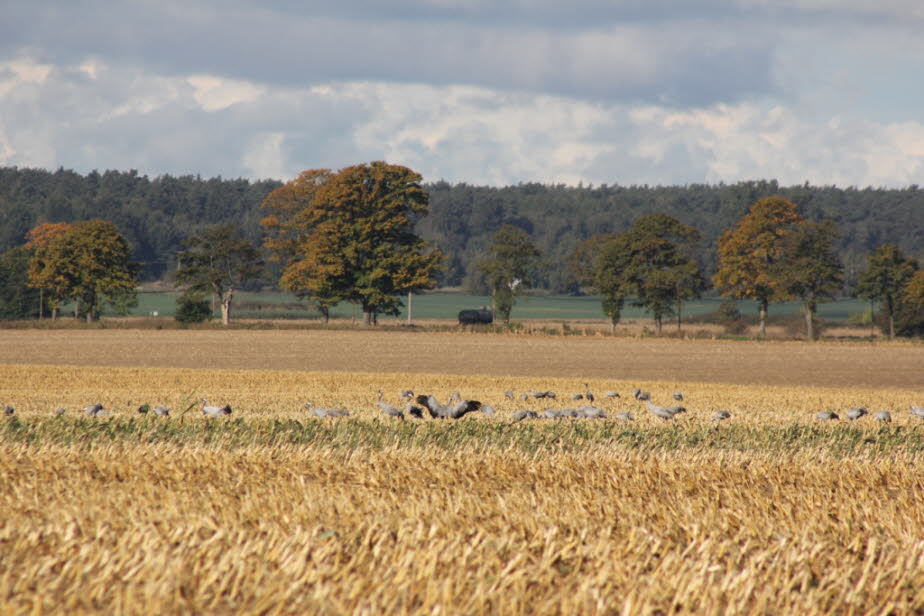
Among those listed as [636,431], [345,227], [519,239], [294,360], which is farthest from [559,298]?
[636,431]

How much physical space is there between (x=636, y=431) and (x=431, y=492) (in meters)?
5.86

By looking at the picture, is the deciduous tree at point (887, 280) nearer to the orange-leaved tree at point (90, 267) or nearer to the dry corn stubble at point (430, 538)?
the orange-leaved tree at point (90, 267)

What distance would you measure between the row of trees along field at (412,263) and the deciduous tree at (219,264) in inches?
4.5

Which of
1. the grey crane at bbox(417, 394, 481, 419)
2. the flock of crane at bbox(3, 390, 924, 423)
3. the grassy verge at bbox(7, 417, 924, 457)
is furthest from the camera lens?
the grey crane at bbox(417, 394, 481, 419)

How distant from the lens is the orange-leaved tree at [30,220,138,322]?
9194 cm

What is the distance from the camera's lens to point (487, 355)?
52.2 m

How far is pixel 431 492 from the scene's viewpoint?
7.81 m

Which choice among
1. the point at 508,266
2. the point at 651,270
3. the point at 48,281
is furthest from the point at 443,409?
the point at 48,281

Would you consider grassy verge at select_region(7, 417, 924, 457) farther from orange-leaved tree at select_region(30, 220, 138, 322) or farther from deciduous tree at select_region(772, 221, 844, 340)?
orange-leaved tree at select_region(30, 220, 138, 322)

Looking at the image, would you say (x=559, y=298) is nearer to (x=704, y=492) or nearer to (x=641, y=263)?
(x=641, y=263)

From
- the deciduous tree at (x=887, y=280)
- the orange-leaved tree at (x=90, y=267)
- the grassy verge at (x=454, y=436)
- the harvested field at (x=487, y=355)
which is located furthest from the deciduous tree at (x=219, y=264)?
the grassy verge at (x=454, y=436)

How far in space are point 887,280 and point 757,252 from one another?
12.9 metres

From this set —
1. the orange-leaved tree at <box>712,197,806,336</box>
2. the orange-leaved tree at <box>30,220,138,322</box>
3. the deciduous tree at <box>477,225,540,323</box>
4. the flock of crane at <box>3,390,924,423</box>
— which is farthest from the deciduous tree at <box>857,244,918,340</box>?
the flock of crane at <box>3,390,924,423</box>

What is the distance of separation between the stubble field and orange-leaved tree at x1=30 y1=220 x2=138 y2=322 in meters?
83.2
